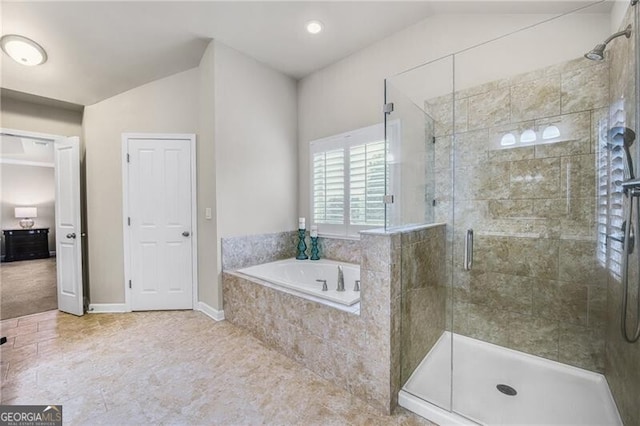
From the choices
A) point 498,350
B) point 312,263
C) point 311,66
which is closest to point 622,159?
point 498,350

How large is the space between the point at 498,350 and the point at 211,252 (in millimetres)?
2845

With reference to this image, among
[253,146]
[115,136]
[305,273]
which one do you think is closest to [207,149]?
[253,146]

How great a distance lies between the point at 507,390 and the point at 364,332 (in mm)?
1049

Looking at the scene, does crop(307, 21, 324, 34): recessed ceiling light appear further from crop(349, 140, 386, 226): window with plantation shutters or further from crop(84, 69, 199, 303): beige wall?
crop(84, 69, 199, 303): beige wall

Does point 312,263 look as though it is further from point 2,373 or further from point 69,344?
point 2,373

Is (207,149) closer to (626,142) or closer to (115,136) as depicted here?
(115,136)

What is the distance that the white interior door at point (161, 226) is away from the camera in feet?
10.4

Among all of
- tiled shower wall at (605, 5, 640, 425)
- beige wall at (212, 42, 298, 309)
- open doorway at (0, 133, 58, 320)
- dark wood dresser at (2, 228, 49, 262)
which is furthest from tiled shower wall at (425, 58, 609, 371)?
dark wood dresser at (2, 228, 49, 262)

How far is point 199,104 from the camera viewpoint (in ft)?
10.4

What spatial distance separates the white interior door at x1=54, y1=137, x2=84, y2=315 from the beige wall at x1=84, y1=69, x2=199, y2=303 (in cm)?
13

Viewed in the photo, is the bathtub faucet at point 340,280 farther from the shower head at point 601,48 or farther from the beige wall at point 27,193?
the beige wall at point 27,193

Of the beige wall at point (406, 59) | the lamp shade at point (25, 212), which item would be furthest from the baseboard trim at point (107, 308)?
the lamp shade at point (25, 212)

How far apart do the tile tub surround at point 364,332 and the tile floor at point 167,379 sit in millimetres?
104

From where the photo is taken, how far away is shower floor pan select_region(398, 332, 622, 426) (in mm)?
1560
